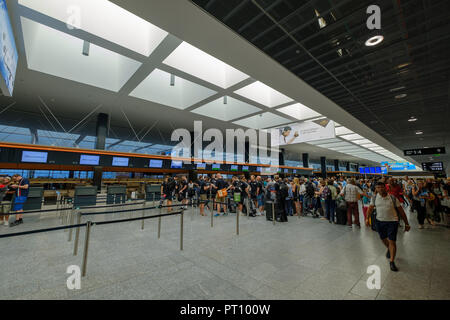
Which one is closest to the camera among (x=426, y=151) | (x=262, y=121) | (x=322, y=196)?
(x=322, y=196)

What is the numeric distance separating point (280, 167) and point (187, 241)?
59.0ft

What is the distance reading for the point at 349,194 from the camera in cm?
657

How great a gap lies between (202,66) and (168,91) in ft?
10.7

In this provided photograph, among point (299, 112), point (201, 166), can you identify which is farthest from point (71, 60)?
point (299, 112)

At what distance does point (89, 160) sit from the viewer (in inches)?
374

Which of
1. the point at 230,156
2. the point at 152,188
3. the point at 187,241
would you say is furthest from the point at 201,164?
the point at 187,241

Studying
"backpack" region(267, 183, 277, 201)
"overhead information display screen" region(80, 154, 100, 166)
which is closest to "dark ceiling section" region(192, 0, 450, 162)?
"backpack" region(267, 183, 277, 201)

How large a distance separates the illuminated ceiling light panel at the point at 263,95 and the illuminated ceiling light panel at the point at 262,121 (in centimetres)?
276

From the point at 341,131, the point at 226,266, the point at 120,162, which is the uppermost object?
the point at 341,131

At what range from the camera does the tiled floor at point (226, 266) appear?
254 centimetres

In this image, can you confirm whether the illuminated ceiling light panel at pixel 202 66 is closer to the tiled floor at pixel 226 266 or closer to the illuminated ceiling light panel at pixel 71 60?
the illuminated ceiling light panel at pixel 71 60

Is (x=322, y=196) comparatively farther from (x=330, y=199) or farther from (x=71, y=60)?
(x=71, y=60)

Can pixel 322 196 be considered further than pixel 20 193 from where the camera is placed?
Yes

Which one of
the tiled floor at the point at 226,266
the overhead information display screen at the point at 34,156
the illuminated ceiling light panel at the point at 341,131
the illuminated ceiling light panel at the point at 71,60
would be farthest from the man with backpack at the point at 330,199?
the overhead information display screen at the point at 34,156
